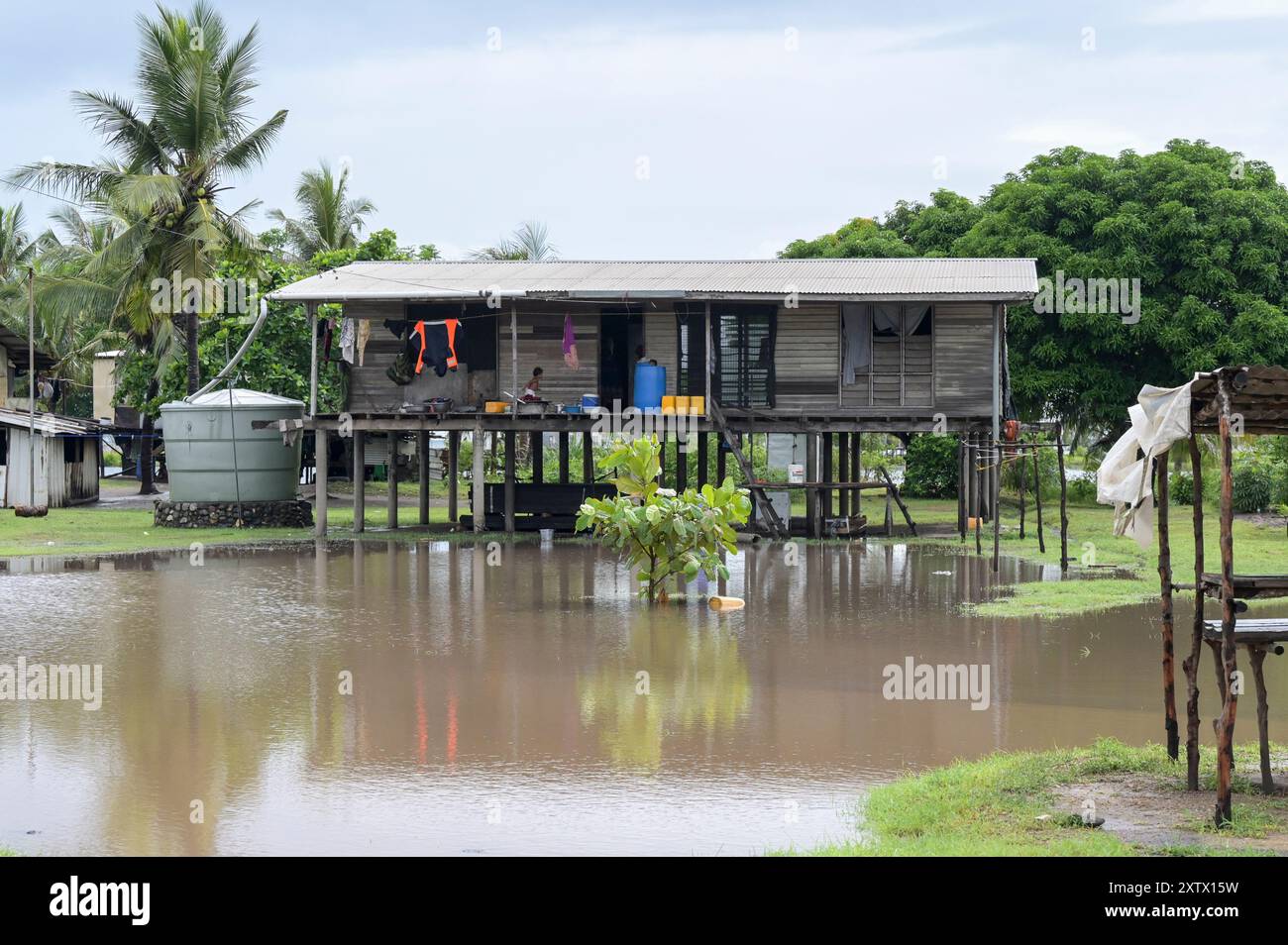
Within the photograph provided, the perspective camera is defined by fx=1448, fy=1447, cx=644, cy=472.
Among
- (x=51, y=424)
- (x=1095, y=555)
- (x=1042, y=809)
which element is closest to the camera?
(x=1042, y=809)

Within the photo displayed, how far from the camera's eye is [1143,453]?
859 centimetres

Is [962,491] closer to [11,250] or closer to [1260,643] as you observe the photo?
[1260,643]

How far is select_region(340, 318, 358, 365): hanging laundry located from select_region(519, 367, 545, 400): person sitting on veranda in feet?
11.3

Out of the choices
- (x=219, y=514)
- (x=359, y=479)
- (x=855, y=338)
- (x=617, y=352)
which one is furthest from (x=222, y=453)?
(x=855, y=338)

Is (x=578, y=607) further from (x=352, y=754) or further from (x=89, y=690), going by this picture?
(x=352, y=754)

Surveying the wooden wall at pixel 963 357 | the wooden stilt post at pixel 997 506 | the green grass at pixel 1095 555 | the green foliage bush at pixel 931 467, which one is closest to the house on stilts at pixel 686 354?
the wooden wall at pixel 963 357

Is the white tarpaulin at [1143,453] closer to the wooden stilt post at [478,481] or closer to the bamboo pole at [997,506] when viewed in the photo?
the bamboo pole at [997,506]

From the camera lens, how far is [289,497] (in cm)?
2995

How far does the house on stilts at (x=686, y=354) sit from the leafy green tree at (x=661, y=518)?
8348 millimetres

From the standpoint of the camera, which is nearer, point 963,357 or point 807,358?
point 963,357

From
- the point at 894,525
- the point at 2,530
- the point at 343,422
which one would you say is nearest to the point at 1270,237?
the point at 894,525

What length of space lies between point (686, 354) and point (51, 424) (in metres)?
16.2

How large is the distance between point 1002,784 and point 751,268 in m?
21.3

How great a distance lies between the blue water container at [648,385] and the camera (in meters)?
26.2
